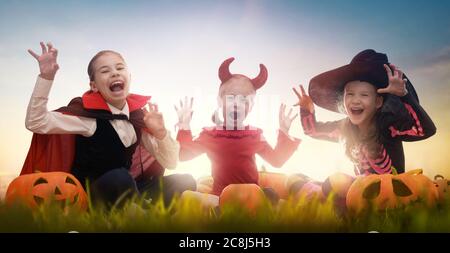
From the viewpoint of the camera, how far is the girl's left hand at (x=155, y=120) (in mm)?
2395

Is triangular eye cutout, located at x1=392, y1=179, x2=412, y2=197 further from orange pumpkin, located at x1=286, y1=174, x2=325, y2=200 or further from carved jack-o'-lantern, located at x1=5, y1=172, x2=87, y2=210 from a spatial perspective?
carved jack-o'-lantern, located at x1=5, y1=172, x2=87, y2=210

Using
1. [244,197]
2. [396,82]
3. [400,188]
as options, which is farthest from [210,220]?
[396,82]

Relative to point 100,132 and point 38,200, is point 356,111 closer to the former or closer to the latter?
point 100,132

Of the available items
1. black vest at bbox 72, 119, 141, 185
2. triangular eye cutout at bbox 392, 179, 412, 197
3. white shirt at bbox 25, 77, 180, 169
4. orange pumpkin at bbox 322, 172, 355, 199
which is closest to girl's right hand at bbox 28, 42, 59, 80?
white shirt at bbox 25, 77, 180, 169

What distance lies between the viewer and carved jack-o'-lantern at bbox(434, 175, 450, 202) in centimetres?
240

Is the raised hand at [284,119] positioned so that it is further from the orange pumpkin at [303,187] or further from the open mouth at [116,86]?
the open mouth at [116,86]

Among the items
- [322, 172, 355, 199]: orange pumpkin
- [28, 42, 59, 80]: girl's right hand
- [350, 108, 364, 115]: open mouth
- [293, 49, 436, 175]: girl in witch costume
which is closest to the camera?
[28, 42, 59, 80]: girl's right hand

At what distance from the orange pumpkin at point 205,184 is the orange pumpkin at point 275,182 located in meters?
0.26

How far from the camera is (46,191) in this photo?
7.20ft

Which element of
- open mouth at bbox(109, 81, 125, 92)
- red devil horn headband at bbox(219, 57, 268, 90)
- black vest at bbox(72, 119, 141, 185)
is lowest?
black vest at bbox(72, 119, 141, 185)

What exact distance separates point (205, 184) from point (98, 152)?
580mm

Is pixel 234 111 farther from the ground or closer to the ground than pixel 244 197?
farther from the ground

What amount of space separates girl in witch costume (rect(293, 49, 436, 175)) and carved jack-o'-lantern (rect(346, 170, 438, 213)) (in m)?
0.12
